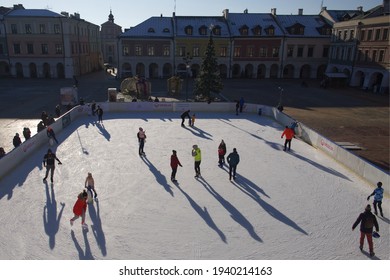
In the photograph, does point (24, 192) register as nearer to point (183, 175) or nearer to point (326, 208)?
point (183, 175)

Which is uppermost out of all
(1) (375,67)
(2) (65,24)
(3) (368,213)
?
(2) (65,24)

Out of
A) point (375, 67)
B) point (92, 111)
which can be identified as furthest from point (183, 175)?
point (375, 67)

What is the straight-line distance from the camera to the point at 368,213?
29.1 feet

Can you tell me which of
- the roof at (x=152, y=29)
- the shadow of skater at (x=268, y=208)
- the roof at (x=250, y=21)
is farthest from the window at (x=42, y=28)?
the shadow of skater at (x=268, y=208)

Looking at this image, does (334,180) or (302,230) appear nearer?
(302,230)

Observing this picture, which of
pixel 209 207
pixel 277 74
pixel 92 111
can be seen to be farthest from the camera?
pixel 277 74

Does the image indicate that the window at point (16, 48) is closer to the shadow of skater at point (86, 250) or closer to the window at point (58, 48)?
the window at point (58, 48)

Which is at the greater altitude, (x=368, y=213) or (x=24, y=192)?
(x=368, y=213)

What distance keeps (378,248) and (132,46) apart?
47.6 meters

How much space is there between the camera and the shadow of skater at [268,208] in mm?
10617

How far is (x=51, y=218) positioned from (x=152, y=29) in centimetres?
4565

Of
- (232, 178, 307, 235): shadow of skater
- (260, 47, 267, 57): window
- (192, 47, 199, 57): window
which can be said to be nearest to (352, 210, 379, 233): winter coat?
(232, 178, 307, 235): shadow of skater

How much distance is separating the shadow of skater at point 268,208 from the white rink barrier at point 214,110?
4.93 m

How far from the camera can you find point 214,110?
2828 cm
